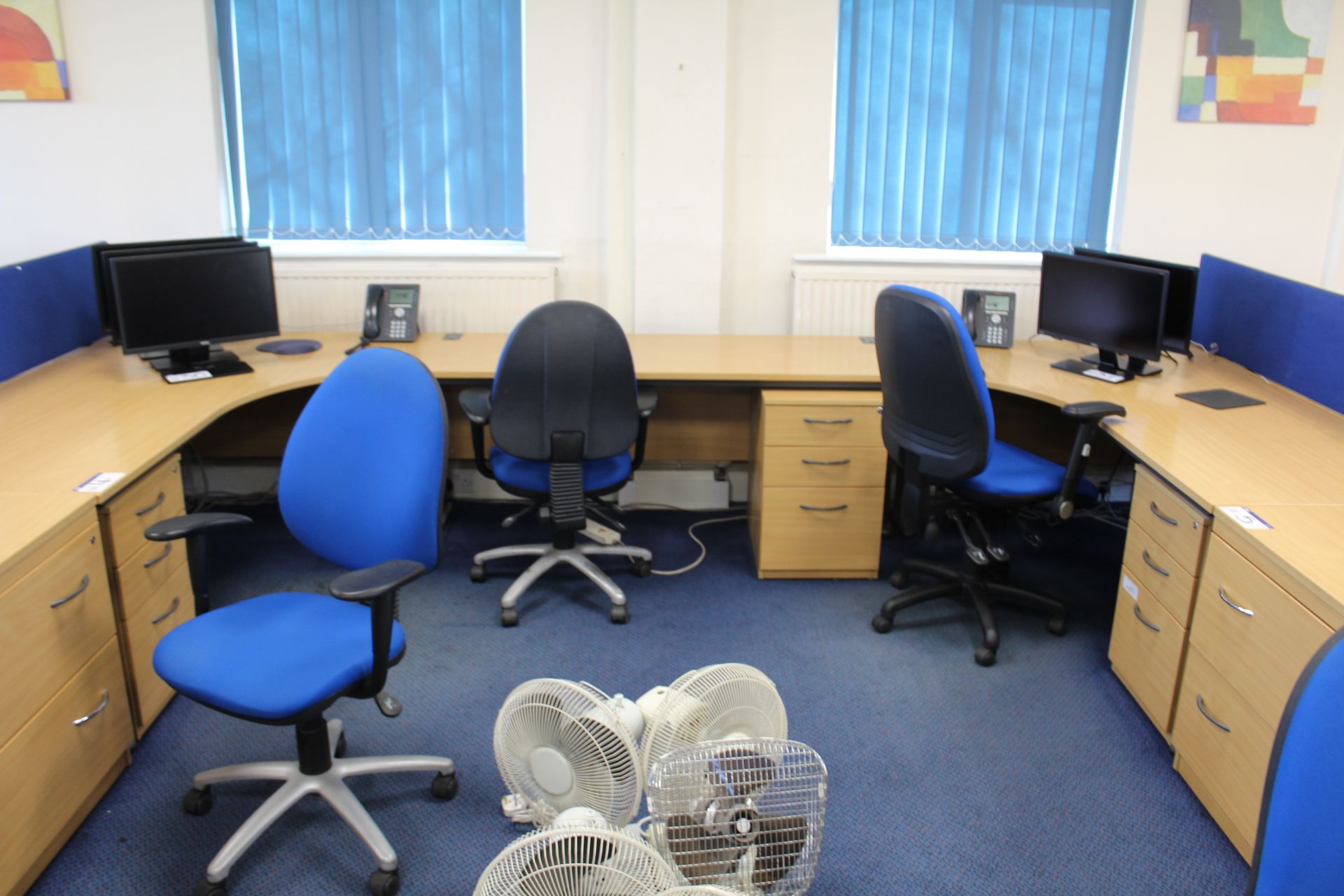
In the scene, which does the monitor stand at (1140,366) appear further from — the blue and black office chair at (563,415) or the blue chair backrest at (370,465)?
the blue chair backrest at (370,465)

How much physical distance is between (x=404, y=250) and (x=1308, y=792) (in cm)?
341

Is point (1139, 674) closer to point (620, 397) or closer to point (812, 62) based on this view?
point (620, 397)

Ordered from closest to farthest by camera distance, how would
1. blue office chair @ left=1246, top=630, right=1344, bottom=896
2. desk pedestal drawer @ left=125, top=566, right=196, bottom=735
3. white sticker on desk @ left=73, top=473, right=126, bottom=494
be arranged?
blue office chair @ left=1246, top=630, right=1344, bottom=896 → white sticker on desk @ left=73, top=473, right=126, bottom=494 → desk pedestal drawer @ left=125, top=566, right=196, bottom=735

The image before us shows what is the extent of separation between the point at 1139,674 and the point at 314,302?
302 centimetres

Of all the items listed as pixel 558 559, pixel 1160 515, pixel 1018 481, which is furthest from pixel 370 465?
pixel 1160 515

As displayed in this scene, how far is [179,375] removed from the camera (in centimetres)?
324

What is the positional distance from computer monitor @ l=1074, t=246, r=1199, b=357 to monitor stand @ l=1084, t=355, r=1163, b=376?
0.08 meters

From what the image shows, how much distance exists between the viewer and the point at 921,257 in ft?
13.2

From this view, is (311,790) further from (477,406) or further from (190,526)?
(477,406)

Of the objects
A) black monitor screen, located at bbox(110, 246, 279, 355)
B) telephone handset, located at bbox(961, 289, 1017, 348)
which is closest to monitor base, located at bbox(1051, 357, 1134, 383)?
telephone handset, located at bbox(961, 289, 1017, 348)

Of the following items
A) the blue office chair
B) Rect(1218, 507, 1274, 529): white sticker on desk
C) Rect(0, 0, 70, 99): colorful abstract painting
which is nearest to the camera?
the blue office chair

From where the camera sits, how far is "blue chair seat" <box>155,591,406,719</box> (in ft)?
6.30

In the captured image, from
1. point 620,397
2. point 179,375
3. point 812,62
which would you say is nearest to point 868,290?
point 812,62

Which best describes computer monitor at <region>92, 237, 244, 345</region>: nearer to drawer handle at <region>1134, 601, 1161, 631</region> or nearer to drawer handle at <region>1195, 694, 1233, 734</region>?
drawer handle at <region>1134, 601, 1161, 631</region>
